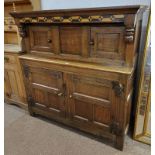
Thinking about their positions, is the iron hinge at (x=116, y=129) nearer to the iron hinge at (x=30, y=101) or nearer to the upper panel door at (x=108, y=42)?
the upper panel door at (x=108, y=42)

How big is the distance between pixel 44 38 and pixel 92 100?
0.85 m

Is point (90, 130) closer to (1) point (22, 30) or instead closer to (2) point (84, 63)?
(2) point (84, 63)

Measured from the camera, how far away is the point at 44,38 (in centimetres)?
178

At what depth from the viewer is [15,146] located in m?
1.77

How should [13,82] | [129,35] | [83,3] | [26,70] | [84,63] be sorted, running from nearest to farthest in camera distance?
[129,35] → [84,63] → [83,3] → [26,70] → [13,82]

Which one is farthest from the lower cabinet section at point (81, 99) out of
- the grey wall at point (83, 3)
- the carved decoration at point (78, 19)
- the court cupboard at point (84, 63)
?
the grey wall at point (83, 3)

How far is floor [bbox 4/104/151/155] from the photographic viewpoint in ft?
5.44

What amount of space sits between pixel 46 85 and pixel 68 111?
1.27ft

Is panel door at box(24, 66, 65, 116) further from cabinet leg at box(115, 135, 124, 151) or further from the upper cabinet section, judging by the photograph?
cabinet leg at box(115, 135, 124, 151)

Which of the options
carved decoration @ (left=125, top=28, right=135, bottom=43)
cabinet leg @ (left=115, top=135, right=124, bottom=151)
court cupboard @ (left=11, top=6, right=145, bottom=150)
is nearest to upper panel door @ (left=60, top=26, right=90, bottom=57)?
court cupboard @ (left=11, top=6, right=145, bottom=150)

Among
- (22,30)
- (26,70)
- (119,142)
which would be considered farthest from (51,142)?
(22,30)

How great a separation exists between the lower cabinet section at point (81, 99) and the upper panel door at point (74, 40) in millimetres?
207

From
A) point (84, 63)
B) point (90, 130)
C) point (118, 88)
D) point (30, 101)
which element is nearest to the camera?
point (118, 88)
